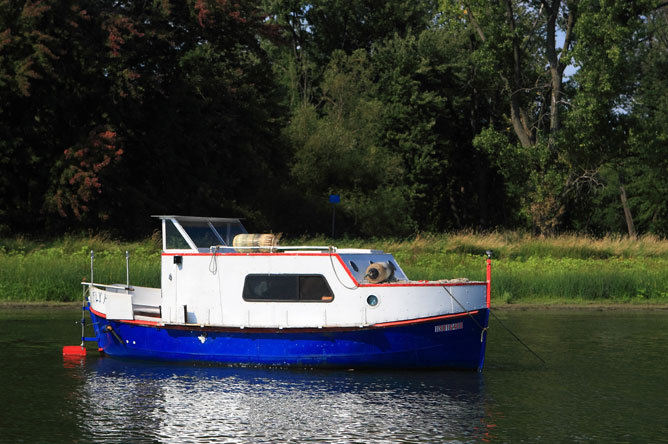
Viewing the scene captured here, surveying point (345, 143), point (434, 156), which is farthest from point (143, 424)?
point (434, 156)

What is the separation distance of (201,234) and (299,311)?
3.61 m

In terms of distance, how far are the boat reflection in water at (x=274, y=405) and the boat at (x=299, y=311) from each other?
1.31ft

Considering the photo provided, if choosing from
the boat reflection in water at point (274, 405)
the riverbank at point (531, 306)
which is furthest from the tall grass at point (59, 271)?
the boat reflection in water at point (274, 405)

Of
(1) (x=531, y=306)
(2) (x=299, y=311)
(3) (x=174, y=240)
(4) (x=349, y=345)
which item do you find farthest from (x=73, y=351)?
(1) (x=531, y=306)

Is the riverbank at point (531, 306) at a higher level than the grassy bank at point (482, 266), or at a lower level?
lower

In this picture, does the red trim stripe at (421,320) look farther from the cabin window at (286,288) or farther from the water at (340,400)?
the cabin window at (286,288)

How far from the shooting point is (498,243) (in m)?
43.6

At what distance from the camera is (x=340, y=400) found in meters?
17.6

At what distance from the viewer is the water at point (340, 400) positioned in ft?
49.4

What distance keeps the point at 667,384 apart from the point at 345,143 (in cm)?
4417

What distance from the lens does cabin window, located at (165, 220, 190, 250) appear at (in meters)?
22.1

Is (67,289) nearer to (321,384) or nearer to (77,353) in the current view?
(77,353)

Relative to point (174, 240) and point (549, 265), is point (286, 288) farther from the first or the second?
point (549, 265)

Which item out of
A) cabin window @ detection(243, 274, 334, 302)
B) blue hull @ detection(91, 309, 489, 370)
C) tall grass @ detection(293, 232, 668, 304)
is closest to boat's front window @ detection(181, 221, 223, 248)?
cabin window @ detection(243, 274, 334, 302)
